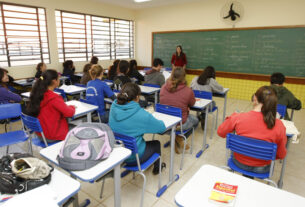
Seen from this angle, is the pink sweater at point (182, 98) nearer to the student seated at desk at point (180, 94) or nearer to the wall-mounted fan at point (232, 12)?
the student seated at desk at point (180, 94)

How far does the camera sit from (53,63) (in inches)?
236

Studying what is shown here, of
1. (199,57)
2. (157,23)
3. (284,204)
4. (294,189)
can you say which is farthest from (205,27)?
(284,204)

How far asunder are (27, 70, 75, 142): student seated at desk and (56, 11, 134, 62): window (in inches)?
169

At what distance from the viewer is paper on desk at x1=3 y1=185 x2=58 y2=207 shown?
1021 millimetres

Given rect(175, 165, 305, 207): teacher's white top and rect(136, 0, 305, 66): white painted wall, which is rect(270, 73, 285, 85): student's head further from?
rect(136, 0, 305, 66): white painted wall

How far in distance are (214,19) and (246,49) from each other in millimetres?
1329

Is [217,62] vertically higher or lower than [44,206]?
higher

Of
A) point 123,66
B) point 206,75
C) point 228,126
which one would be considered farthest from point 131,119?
point 206,75

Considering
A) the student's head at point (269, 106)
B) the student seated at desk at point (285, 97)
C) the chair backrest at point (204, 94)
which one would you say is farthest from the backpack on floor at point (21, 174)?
the student seated at desk at point (285, 97)

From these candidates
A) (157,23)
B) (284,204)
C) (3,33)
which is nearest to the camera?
(284,204)

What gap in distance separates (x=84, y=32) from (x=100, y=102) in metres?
4.30

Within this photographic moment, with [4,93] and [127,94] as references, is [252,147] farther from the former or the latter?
[4,93]

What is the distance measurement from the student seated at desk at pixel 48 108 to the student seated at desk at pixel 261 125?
1.75 meters

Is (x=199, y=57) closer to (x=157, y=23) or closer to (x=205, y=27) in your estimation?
(x=205, y=27)
